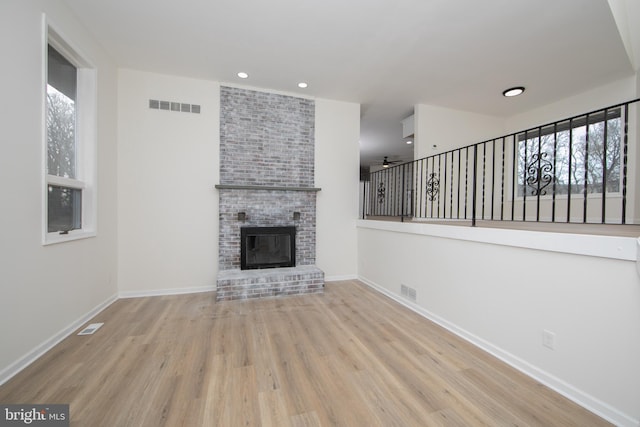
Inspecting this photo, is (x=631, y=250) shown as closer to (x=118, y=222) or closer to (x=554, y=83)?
(x=554, y=83)

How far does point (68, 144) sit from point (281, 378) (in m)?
3.26

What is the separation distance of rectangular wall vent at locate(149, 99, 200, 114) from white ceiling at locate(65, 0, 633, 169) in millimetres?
428

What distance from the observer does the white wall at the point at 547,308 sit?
4.87ft

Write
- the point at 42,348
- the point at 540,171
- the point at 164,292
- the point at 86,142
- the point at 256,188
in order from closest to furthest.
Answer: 1. the point at 42,348
2. the point at 540,171
3. the point at 86,142
4. the point at 164,292
5. the point at 256,188

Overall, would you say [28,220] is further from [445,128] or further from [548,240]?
[445,128]

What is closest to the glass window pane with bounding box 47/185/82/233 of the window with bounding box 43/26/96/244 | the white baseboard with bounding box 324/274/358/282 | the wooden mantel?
the window with bounding box 43/26/96/244

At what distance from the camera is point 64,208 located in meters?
2.59

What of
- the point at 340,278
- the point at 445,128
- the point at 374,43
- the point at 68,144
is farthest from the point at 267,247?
the point at 445,128

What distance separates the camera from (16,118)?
1874mm

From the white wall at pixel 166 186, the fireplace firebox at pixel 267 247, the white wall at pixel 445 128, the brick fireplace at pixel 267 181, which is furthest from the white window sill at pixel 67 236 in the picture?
the white wall at pixel 445 128

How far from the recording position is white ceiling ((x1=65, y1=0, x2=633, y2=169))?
8.01 ft

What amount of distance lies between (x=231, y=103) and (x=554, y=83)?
504cm

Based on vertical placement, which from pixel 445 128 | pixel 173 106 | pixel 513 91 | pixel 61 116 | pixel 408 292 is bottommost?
pixel 408 292

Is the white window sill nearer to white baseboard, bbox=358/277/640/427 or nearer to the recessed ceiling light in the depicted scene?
white baseboard, bbox=358/277/640/427
